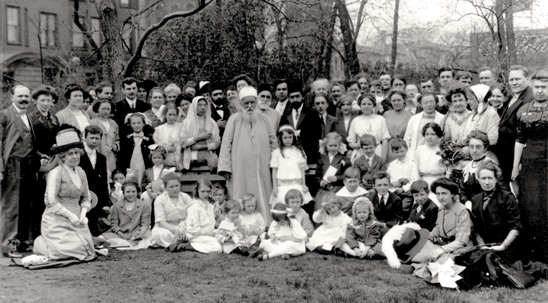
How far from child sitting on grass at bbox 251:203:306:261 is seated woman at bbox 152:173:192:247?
1245mm

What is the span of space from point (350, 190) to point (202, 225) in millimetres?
1971

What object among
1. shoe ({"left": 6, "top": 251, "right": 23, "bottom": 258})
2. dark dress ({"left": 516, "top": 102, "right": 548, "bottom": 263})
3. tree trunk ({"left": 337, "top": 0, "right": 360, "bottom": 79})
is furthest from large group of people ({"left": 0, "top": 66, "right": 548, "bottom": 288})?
tree trunk ({"left": 337, "top": 0, "right": 360, "bottom": 79})

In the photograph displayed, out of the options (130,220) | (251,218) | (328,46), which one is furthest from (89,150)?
(328,46)

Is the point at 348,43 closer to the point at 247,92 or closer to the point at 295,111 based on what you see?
the point at 295,111

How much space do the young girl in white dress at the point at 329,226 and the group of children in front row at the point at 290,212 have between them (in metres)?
0.01

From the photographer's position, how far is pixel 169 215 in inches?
311

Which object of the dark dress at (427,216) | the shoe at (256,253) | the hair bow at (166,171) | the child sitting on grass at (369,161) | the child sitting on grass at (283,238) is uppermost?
the child sitting on grass at (369,161)

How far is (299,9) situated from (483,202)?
10.4m

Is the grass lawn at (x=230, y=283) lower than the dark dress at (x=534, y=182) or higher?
lower

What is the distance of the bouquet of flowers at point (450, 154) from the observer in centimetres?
716

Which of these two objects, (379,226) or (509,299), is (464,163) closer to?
(379,226)

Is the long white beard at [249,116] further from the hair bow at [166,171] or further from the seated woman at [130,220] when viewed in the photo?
the seated woman at [130,220]

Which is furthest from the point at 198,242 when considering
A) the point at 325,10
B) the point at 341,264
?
the point at 325,10

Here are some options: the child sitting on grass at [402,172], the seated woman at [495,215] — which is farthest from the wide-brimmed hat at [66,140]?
the seated woman at [495,215]
